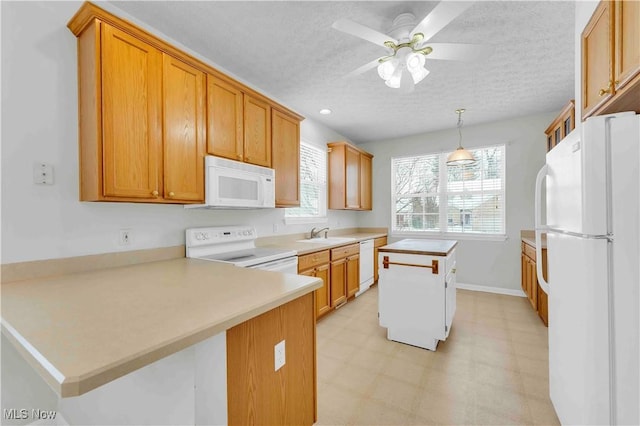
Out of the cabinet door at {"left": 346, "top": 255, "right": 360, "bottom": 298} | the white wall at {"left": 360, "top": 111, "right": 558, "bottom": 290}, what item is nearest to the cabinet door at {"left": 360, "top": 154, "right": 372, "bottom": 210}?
the white wall at {"left": 360, "top": 111, "right": 558, "bottom": 290}

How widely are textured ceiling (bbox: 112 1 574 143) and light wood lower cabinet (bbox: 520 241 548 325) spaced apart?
1872 mm

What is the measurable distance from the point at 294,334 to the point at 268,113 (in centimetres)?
221

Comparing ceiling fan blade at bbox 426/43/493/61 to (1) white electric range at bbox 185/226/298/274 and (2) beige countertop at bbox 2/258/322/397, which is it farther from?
(1) white electric range at bbox 185/226/298/274

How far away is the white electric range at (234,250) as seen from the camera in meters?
2.23

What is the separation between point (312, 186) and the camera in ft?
13.6

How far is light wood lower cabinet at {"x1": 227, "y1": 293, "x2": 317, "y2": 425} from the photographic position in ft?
3.40

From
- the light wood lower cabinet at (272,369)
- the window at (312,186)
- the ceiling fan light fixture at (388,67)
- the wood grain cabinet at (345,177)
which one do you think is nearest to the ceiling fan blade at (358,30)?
the ceiling fan light fixture at (388,67)

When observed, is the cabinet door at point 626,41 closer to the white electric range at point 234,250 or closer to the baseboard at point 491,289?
the white electric range at point 234,250

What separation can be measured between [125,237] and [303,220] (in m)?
2.28

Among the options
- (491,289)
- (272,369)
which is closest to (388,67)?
(272,369)

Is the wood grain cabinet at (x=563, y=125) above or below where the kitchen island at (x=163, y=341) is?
above

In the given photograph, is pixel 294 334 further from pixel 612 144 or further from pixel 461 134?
pixel 461 134

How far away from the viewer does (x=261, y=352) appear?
1.14m

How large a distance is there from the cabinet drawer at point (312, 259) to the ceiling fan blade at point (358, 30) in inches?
77.0
